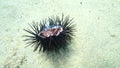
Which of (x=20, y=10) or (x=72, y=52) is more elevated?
(x=20, y=10)

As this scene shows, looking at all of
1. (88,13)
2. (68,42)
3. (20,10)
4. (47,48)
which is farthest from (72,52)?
(20,10)

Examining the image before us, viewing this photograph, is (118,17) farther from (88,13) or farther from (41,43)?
(41,43)

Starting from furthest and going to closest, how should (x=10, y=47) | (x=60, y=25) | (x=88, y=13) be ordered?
(x=88, y=13)
(x=10, y=47)
(x=60, y=25)

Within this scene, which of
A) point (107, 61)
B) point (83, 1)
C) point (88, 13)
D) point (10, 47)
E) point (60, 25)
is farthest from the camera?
point (83, 1)

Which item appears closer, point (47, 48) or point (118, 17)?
point (47, 48)

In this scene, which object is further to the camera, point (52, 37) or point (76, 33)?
point (76, 33)

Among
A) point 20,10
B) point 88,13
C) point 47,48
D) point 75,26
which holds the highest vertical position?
point 20,10

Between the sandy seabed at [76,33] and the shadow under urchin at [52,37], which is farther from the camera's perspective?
the sandy seabed at [76,33]

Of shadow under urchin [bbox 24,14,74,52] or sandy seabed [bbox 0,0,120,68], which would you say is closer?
shadow under urchin [bbox 24,14,74,52]
